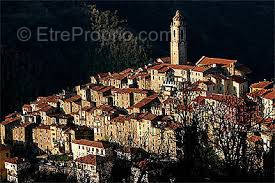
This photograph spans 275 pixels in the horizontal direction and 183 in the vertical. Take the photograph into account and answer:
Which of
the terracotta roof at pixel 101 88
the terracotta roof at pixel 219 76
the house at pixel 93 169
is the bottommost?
the house at pixel 93 169

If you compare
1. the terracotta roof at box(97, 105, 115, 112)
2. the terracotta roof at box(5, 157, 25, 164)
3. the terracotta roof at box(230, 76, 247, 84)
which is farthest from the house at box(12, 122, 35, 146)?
the terracotta roof at box(230, 76, 247, 84)

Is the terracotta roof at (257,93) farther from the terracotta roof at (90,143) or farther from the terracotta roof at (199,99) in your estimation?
the terracotta roof at (90,143)

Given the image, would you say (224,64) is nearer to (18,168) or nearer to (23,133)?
(23,133)

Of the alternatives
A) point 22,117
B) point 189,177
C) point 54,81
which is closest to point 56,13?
point 54,81

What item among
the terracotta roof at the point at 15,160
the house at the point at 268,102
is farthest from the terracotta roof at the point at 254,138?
the terracotta roof at the point at 15,160

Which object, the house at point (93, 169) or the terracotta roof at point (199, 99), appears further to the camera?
the terracotta roof at point (199, 99)

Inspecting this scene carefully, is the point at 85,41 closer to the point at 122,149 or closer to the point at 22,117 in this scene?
the point at 22,117

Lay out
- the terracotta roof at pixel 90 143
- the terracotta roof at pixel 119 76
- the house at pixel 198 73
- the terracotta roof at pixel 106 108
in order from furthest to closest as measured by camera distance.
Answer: the terracotta roof at pixel 119 76 → the house at pixel 198 73 → the terracotta roof at pixel 106 108 → the terracotta roof at pixel 90 143
